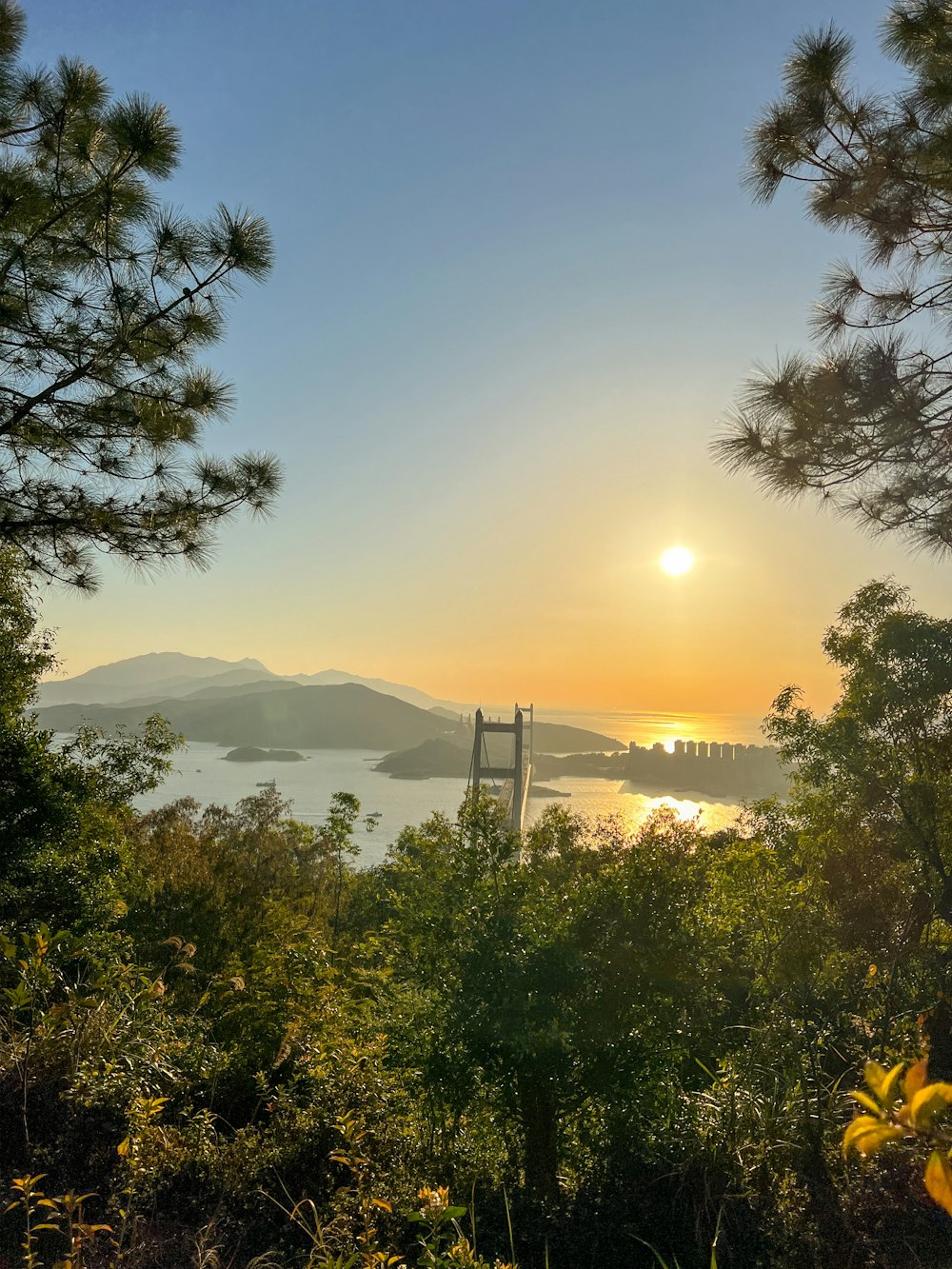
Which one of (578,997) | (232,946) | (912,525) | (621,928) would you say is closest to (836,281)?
(912,525)

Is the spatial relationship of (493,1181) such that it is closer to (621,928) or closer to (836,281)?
(621,928)

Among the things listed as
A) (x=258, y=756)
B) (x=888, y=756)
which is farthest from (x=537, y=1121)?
(x=258, y=756)

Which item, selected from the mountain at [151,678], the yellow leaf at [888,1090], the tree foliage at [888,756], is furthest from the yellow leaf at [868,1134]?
the mountain at [151,678]

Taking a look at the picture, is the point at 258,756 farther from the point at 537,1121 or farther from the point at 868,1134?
the point at 868,1134

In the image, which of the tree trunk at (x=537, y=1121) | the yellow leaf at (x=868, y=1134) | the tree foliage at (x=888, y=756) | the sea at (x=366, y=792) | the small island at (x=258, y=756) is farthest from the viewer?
the small island at (x=258, y=756)

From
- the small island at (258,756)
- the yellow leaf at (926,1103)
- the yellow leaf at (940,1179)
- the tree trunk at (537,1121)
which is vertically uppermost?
the yellow leaf at (926,1103)

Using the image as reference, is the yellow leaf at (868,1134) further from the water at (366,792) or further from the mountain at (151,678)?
the mountain at (151,678)
